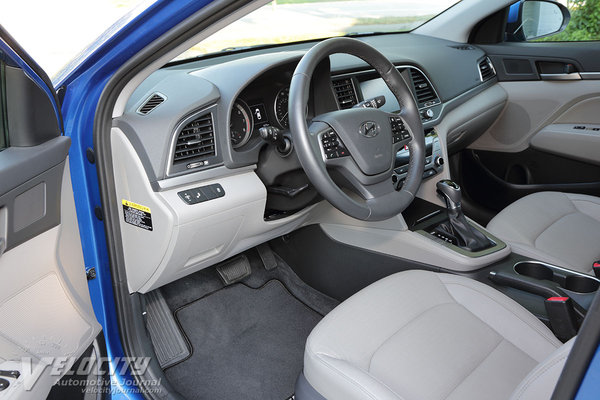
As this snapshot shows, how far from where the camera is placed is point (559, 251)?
202 centimetres

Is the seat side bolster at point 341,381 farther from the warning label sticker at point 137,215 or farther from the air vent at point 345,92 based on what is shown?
the air vent at point 345,92

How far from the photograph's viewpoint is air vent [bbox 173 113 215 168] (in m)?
1.65

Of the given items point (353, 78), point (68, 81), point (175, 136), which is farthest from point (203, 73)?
point (353, 78)

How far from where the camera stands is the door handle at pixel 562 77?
2.75 metres

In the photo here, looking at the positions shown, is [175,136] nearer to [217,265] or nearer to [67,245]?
[67,245]

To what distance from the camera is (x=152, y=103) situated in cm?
168

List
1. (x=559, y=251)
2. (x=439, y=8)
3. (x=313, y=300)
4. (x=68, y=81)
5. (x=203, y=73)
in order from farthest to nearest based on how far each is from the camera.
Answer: (x=439, y=8)
(x=313, y=300)
(x=559, y=251)
(x=203, y=73)
(x=68, y=81)

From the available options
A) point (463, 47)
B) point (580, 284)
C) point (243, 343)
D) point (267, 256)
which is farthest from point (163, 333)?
point (463, 47)

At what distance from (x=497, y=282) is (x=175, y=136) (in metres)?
1.24

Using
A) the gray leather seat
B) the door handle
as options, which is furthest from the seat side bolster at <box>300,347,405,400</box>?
the door handle

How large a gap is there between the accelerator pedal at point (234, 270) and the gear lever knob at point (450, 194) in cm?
88

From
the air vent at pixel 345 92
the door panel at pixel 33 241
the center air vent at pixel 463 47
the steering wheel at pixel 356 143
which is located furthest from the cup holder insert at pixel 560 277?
the door panel at pixel 33 241

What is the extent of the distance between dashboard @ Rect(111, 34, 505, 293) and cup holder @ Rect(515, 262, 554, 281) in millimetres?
569

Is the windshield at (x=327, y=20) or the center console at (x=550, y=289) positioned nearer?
the center console at (x=550, y=289)
